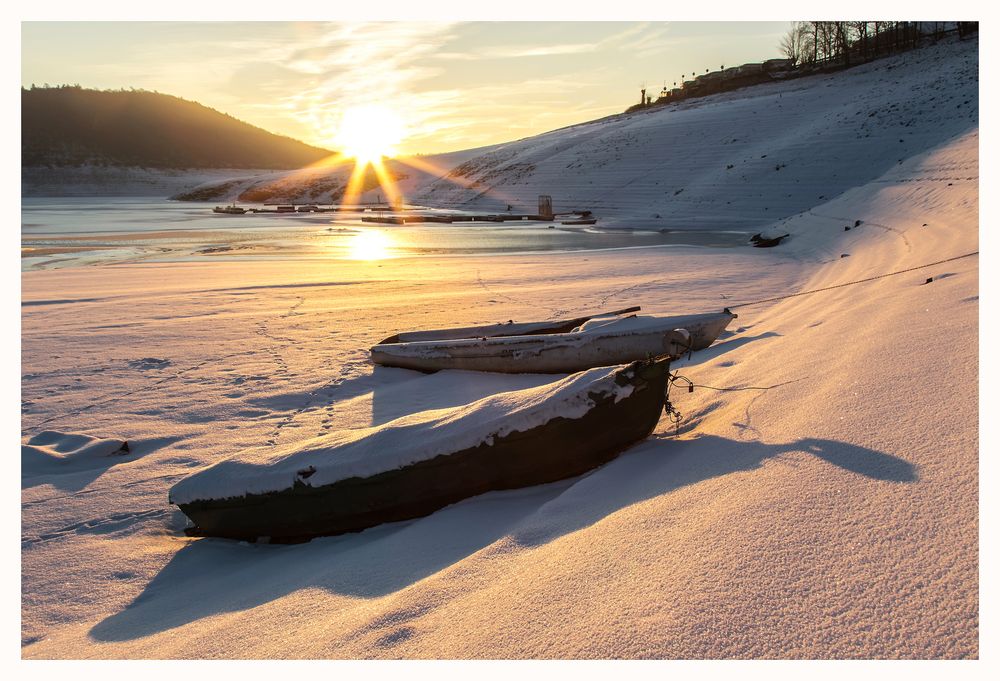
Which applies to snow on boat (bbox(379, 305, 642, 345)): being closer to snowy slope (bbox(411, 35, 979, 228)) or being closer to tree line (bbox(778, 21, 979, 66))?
snowy slope (bbox(411, 35, 979, 228))

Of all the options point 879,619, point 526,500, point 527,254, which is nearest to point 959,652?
point 879,619

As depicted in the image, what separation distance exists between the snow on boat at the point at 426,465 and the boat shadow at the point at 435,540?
11 centimetres

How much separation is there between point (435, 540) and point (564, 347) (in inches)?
126

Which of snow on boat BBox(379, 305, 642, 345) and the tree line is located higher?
the tree line

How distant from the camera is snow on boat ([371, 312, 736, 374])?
6340mm

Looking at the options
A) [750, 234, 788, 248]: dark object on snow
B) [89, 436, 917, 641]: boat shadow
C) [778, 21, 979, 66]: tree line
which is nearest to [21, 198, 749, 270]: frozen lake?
[750, 234, 788, 248]: dark object on snow

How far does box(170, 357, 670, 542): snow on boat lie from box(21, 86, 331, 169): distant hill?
10890 centimetres

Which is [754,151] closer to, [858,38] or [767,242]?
[767,242]

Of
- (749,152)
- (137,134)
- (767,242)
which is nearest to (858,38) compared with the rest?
(749,152)

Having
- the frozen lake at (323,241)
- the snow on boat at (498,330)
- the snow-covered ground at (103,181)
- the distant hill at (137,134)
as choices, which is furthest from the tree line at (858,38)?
the distant hill at (137,134)

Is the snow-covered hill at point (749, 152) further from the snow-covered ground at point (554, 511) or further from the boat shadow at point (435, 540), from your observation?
the boat shadow at point (435, 540)

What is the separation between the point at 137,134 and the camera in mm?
114188

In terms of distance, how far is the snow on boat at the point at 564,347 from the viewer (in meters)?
6.34

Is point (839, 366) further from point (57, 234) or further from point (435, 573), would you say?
point (57, 234)
